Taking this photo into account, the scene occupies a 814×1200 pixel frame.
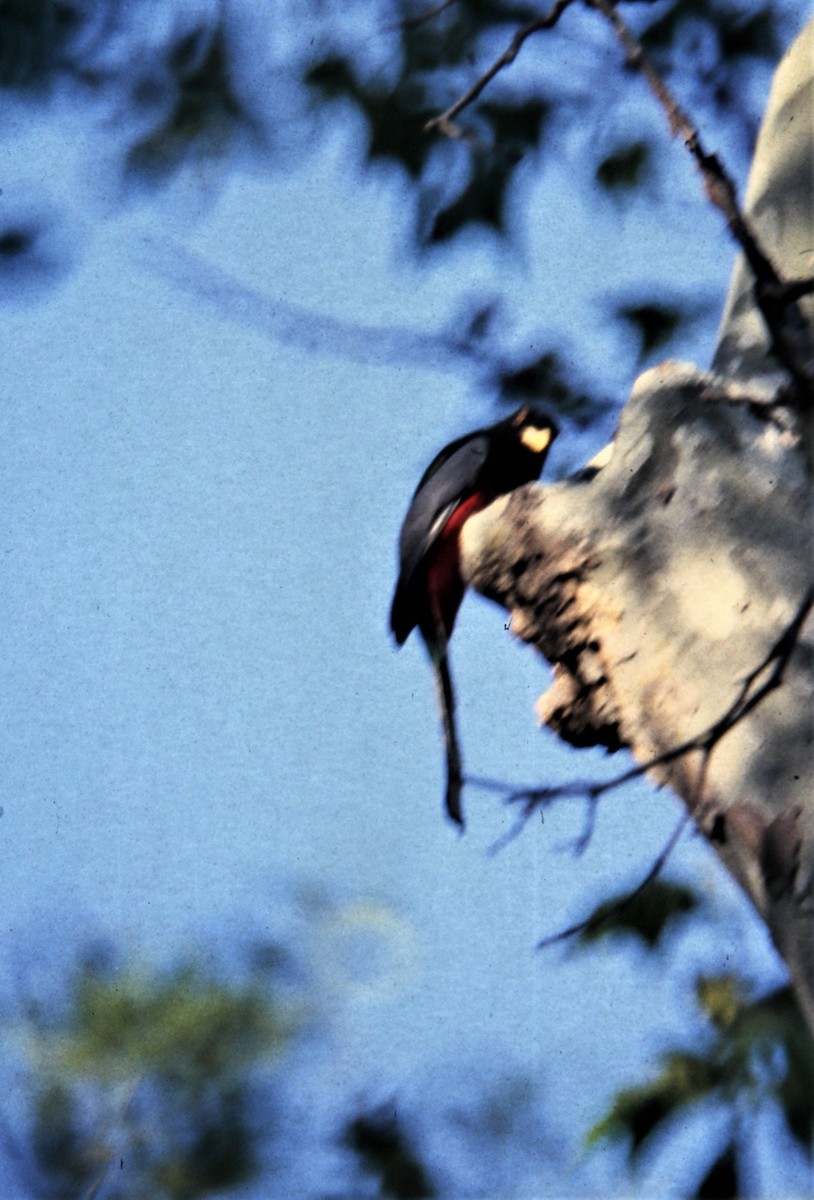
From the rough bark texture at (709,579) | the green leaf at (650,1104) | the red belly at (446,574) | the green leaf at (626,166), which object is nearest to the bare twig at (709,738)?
the rough bark texture at (709,579)

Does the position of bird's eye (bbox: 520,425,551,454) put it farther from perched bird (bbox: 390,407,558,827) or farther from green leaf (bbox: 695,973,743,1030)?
green leaf (bbox: 695,973,743,1030)

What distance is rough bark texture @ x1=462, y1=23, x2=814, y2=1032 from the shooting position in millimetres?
1207

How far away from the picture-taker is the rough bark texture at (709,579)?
1.21 meters

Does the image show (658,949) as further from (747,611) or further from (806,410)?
(806,410)

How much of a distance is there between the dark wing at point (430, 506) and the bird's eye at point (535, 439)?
8 centimetres

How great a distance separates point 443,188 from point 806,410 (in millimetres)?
1539

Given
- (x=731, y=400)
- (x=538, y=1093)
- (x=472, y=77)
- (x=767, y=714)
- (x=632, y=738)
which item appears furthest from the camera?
(x=472, y=77)

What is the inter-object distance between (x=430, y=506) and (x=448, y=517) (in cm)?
5

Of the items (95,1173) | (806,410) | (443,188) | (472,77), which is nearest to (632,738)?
(806,410)

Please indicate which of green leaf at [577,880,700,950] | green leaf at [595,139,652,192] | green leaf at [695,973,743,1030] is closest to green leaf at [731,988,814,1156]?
green leaf at [695,973,743,1030]

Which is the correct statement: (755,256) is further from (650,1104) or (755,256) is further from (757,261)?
(650,1104)

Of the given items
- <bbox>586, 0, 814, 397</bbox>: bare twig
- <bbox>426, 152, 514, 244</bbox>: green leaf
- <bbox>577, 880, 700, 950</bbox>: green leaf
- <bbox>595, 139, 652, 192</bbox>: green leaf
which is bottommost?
<bbox>577, 880, 700, 950</bbox>: green leaf

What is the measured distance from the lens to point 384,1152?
6.50 feet

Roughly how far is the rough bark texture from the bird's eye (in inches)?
41.0
